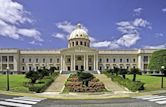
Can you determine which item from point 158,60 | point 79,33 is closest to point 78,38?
point 79,33

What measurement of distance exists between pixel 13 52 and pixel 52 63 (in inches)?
668

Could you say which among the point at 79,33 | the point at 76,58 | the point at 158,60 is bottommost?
the point at 158,60

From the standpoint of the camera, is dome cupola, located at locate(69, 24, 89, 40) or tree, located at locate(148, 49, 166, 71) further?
dome cupola, located at locate(69, 24, 89, 40)

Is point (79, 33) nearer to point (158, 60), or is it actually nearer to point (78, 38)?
point (78, 38)

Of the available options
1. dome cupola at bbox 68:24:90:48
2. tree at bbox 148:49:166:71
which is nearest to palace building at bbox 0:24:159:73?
dome cupola at bbox 68:24:90:48

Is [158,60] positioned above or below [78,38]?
below

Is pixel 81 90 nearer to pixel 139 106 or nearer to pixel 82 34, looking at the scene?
pixel 139 106

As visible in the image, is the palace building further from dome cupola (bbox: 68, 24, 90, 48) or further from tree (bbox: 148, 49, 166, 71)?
tree (bbox: 148, 49, 166, 71)

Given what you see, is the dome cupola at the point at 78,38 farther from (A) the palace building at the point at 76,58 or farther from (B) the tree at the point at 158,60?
(B) the tree at the point at 158,60

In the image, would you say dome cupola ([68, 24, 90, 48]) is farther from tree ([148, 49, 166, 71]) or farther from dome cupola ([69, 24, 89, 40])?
tree ([148, 49, 166, 71])

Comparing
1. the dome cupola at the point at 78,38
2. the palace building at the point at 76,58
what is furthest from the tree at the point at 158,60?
the dome cupola at the point at 78,38

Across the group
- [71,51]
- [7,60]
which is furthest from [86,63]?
[7,60]

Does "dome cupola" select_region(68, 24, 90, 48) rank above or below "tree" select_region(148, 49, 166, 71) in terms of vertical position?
above

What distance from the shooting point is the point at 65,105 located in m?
20.6
